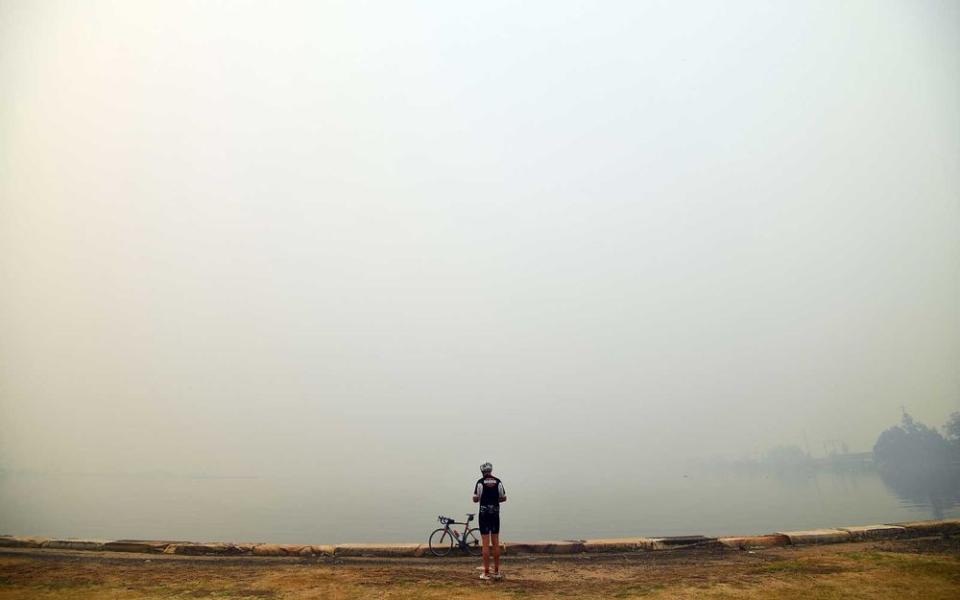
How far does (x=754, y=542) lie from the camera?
15.0 metres

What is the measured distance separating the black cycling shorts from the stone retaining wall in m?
2.71

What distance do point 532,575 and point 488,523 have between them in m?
1.59

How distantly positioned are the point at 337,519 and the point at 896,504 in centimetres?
6596

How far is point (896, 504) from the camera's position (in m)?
64.1

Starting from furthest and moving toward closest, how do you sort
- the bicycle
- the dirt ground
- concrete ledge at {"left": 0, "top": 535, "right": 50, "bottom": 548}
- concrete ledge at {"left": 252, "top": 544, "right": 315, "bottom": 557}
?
concrete ledge at {"left": 0, "top": 535, "right": 50, "bottom": 548}, the bicycle, concrete ledge at {"left": 252, "top": 544, "right": 315, "bottom": 557}, the dirt ground

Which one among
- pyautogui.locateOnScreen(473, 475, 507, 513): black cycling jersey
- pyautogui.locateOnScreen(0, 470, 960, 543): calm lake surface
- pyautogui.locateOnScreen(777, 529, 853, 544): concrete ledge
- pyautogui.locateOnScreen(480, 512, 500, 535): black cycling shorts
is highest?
pyautogui.locateOnScreen(473, 475, 507, 513): black cycling jersey

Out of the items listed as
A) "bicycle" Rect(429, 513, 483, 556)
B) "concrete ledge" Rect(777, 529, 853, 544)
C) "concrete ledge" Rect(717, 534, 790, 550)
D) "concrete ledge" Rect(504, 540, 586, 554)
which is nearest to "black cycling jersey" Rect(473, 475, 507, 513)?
"bicycle" Rect(429, 513, 483, 556)

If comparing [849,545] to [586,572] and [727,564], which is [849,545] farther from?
[586,572]

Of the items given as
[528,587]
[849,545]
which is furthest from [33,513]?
[849,545]

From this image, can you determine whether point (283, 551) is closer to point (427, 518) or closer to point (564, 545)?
point (564, 545)

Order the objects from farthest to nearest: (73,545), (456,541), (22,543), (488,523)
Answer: (22,543) → (73,545) → (456,541) → (488,523)

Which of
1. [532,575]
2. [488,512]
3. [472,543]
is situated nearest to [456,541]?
[472,543]

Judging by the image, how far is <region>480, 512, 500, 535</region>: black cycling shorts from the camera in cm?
1225

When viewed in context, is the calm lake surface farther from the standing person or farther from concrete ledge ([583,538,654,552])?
the standing person
